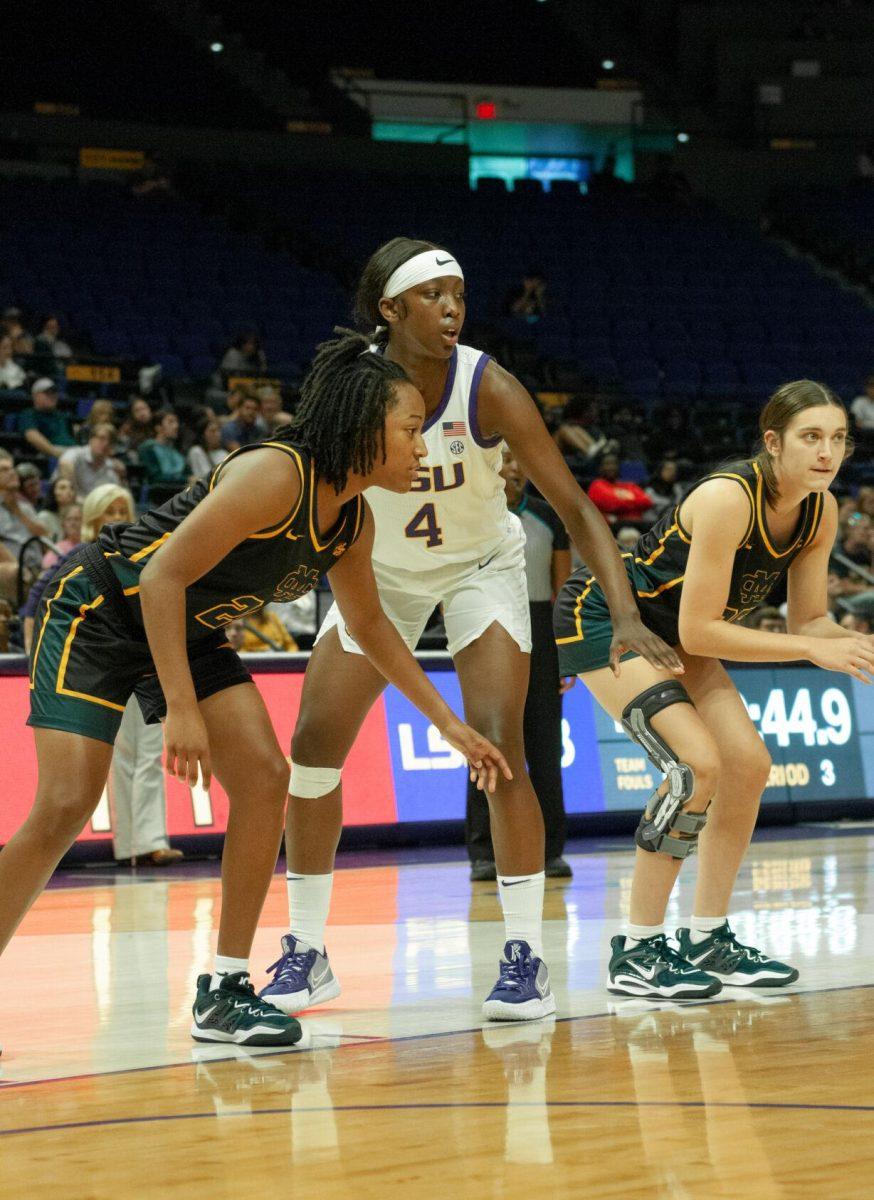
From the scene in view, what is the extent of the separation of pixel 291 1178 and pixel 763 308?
21.1 meters

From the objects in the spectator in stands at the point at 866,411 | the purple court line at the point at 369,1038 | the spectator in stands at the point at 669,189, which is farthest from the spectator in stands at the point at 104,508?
the spectator in stands at the point at 669,189

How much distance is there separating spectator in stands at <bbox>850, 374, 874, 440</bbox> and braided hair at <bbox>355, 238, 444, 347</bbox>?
48.8ft

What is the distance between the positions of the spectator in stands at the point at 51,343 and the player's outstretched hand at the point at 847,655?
461 inches

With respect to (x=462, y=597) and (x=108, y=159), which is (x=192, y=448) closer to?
(x=462, y=597)

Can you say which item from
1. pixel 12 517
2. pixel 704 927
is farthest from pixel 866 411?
pixel 704 927

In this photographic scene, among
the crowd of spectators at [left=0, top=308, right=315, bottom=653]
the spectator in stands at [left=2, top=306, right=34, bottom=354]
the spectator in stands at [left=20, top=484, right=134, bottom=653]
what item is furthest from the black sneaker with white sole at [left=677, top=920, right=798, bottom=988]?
the spectator in stands at [left=2, top=306, right=34, bottom=354]

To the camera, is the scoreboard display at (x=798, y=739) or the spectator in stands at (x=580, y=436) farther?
the spectator in stands at (x=580, y=436)

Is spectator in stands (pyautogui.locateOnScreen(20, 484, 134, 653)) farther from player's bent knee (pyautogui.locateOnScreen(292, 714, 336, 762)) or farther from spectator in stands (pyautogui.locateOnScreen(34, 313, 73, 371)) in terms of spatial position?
spectator in stands (pyautogui.locateOnScreen(34, 313, 73, 371))

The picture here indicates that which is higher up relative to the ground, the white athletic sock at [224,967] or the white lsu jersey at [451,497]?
the white lsu jersey at [451,497]

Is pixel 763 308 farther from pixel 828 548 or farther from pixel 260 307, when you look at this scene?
pixel 828 548

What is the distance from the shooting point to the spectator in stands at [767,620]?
38.4 feet

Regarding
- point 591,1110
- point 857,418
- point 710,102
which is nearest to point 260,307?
point 857,418

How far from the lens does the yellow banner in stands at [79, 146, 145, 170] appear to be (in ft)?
77.7

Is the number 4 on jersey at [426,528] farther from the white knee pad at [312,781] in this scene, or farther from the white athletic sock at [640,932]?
the white athletic sock at [640,932]
